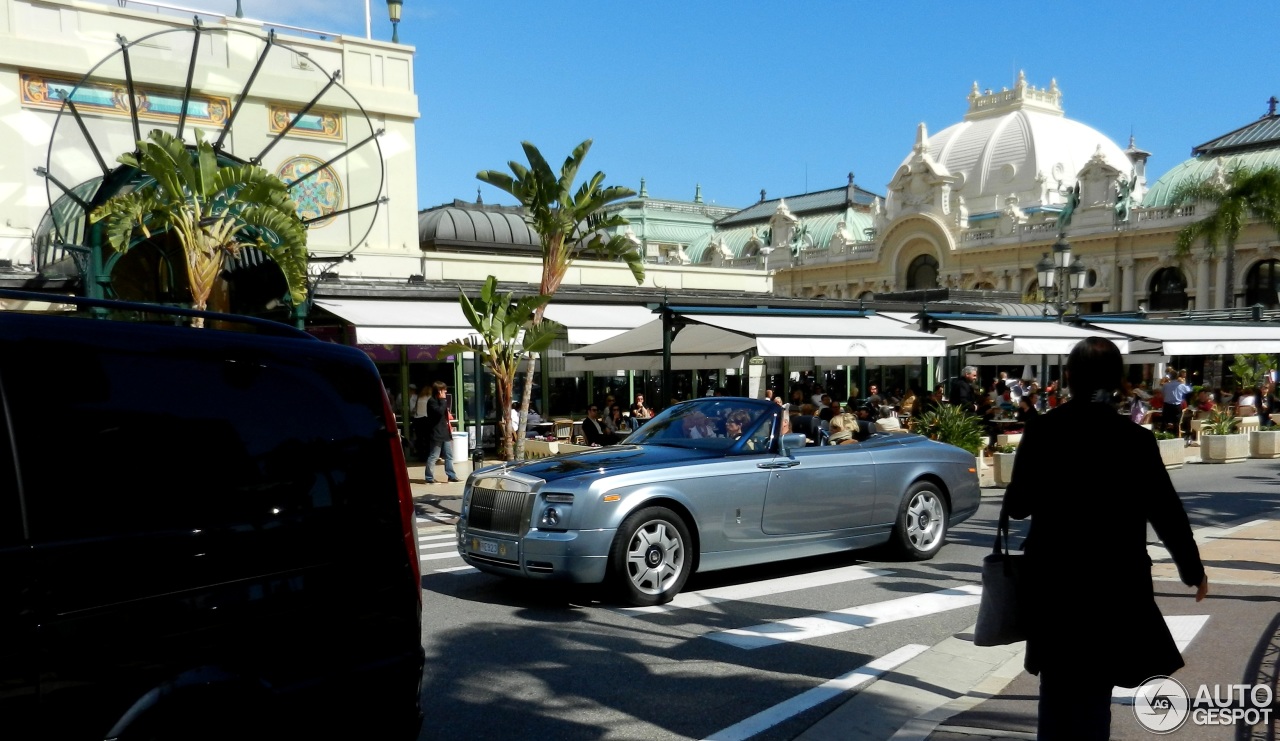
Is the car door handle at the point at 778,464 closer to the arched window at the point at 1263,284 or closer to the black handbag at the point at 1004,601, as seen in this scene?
the black handbag at the point at 1004,601

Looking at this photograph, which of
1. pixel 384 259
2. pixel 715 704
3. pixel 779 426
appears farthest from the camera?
pixel 384 259

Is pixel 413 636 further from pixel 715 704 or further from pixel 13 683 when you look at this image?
pixel 715 704

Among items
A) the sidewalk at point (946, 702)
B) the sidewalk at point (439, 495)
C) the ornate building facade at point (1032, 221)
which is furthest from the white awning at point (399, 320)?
the ornate building facade at point (1032, 221)

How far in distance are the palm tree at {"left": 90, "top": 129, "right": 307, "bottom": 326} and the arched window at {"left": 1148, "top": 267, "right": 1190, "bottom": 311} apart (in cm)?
5281

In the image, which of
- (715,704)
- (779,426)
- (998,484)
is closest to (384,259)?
(998,484)

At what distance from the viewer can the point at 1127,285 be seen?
57312 mm

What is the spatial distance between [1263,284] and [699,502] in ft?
180

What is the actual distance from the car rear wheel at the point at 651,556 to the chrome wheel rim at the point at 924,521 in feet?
8.30

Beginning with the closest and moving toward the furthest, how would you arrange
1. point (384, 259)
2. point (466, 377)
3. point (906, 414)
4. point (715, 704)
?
point (715, 704)
point (906, 414)
point (466, 377)
point (384, 259)

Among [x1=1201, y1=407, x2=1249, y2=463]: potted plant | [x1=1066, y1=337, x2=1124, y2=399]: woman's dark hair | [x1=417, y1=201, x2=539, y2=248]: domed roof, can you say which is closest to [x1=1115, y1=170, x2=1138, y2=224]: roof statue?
[x1=417, y1=201, x2=539, y2=248]: domed roof

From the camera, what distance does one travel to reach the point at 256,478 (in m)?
3.32

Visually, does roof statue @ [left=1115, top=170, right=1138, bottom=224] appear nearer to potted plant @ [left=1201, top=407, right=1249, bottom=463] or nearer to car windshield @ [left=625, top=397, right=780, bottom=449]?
potted plant @ [left=1201, top=407, right=1249, bottom=463]

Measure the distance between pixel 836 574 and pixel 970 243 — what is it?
196ft

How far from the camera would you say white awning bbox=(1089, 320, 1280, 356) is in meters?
24.2
